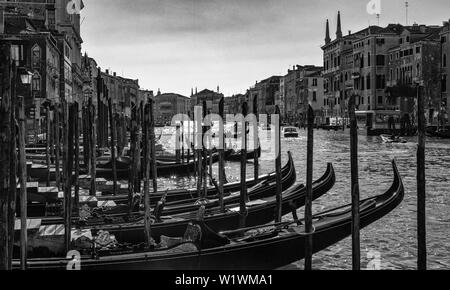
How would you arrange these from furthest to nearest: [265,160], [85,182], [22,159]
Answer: [265,160], [85,182], [22,159]

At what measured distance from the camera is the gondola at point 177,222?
6.14m

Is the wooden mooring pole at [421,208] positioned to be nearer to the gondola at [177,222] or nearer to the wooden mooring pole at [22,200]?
the gondola at [177,222]

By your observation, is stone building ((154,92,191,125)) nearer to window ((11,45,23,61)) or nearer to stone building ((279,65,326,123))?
stone building ((279,65,326,123))

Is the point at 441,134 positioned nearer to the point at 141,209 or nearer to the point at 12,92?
the point at 141,209

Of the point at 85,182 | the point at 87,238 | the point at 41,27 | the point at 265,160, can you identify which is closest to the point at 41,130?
the point at 41,27

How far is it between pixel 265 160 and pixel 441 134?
13934 millimetres

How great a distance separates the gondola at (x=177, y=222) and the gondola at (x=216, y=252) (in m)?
0.50

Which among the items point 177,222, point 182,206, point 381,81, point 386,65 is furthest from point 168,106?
point 177,222

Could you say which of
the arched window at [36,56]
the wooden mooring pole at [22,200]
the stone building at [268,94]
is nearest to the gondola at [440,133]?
the arched window at [36,56]

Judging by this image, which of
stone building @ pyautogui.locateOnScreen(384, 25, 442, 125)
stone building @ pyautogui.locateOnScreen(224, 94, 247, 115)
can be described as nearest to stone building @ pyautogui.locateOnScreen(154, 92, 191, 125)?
stone building @ pyautogui.locateOnScreen(224, 94, 247, 115)

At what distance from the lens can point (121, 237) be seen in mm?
6215

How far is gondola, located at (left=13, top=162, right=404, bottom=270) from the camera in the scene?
496 cm

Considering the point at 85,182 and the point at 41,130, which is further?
the point at 41,130

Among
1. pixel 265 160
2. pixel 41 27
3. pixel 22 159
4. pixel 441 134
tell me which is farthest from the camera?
pixel 441 134
